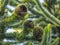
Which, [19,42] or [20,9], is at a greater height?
[20,9]

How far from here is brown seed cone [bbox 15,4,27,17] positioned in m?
1.09

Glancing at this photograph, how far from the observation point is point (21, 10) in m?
1.09

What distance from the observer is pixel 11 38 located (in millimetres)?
1306

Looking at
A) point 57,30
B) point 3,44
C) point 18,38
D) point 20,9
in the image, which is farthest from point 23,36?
point 57,30

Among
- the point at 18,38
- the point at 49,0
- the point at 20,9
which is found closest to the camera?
the point at 20,9

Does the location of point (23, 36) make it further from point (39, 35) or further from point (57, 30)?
point (57, 30)

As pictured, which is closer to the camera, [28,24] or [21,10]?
[21,10]

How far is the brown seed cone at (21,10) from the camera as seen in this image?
109 centimetres

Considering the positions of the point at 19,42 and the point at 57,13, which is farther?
the point at 57,13

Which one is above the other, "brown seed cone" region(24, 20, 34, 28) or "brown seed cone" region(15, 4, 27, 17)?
"brown seed cone" region(15, 4, 27, 17)

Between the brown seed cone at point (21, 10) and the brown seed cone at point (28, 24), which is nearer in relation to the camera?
the brown seed cone at point (21, 10)

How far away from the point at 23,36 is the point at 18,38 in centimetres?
4

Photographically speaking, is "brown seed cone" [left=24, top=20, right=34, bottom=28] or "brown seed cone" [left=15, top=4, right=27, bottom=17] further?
"brown seed cone" [left=24, top=20, right=34, bottom=28]

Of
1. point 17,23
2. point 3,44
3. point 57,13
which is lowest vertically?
point 3,44
